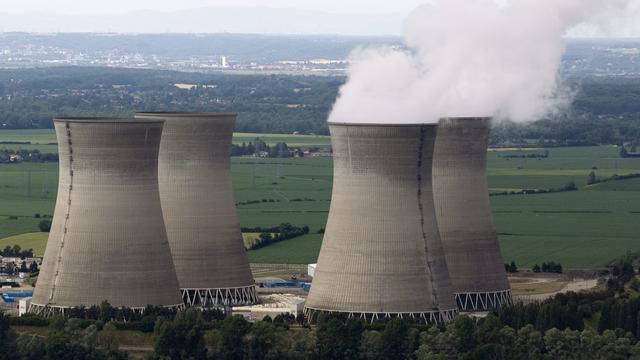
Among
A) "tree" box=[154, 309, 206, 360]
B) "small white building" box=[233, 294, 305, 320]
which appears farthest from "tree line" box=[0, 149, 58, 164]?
"tree" box=[154, 309, 206, 360]

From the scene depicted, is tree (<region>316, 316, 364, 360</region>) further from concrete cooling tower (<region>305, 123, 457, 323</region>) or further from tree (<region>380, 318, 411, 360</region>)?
concrete cooling tower (<region>305, 123, 457, 323</region>)

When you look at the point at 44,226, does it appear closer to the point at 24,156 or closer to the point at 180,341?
the point at 180,341

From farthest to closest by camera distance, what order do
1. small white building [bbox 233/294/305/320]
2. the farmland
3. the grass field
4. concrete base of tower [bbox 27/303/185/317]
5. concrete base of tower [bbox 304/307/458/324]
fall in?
the farmland, the grass field, small white building [bbox 233/294/305/320], concrete base of tower [bbox 27/303/185/317], concrete base of tower [bbox 304/307/458/324]

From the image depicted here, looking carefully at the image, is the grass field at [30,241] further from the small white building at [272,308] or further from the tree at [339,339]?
the tree at [339,339]

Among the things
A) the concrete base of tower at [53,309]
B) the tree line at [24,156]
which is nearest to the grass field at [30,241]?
the concrete base of tower at [53,309]

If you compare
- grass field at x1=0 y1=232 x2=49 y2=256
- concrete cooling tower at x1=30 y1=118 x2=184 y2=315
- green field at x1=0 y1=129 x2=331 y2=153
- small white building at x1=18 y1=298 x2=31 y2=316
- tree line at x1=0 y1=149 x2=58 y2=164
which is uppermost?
green field at x1=0 y1=129 x2=331 y2=153

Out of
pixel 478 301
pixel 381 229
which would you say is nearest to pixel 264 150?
pixel 478 301
